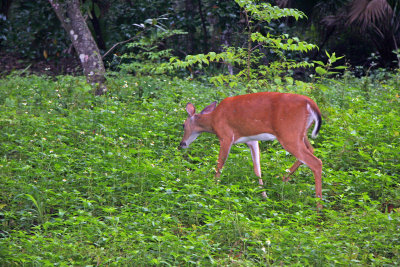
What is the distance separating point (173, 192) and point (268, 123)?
1.46 meters

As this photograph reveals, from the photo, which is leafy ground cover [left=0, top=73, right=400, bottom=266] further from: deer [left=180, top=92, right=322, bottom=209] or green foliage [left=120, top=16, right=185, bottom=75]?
green foliage [left=120, top=16, right=185, bottom=75]

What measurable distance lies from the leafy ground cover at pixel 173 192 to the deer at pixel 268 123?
0.27 m

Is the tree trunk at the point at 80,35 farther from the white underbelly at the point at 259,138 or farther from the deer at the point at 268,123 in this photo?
the white underbelly at the point at 259,138

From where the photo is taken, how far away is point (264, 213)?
5.41 meters

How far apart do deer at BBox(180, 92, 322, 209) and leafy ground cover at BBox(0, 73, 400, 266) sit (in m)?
0.27

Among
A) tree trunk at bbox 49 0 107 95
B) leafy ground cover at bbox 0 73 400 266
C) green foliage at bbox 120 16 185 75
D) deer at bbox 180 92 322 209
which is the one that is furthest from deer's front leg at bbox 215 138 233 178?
tree trunk at bbox 49 0 107 95

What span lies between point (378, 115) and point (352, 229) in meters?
3.99

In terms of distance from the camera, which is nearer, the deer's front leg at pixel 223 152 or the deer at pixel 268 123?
the deer at pixel 268 123

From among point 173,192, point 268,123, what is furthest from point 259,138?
point 173,192

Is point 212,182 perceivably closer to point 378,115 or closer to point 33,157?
point 33,157

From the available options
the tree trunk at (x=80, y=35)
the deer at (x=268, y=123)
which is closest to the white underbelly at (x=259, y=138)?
the deer at (x=268, y=123)

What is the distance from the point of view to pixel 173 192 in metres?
5.54

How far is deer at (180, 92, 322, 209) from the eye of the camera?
607cm

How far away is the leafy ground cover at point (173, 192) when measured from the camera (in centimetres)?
445
